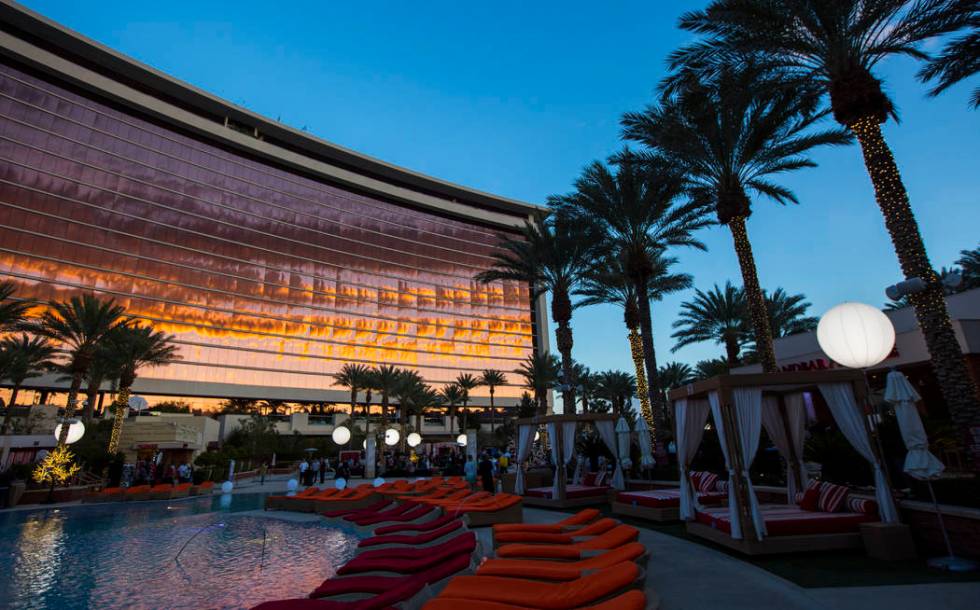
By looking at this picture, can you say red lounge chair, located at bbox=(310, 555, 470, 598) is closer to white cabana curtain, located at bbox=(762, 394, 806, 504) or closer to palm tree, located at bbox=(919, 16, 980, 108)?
white cabana curtain, located at bbox=(762, 394, 806, 504)

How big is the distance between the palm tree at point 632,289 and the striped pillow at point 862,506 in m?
16.5

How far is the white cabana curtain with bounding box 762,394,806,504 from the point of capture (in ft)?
33.2

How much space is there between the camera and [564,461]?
14.7 meters

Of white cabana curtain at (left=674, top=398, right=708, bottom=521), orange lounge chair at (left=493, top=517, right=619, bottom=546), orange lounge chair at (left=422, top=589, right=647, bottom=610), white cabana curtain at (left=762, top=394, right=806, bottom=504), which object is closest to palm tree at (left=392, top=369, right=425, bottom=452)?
white cabana curtain at (left=674, top=398, right=708, bottom=521)

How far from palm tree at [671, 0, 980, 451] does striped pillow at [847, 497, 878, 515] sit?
3.08 m

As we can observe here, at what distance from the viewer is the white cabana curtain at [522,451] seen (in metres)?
17.0

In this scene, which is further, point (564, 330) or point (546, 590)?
point (564, 330)

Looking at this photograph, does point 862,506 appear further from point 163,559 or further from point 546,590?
point 163,559

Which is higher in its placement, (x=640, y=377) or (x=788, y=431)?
(x=640, y=377)

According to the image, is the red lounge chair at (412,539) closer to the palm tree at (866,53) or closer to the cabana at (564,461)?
the cabana at (564,461)

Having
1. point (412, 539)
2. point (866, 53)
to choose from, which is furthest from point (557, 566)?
point (866, 53)

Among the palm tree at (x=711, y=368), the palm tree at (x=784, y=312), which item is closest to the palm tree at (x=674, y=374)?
the palm tree at (x=711, y=368)

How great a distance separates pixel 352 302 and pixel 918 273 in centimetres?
7196

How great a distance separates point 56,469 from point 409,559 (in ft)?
79.9
